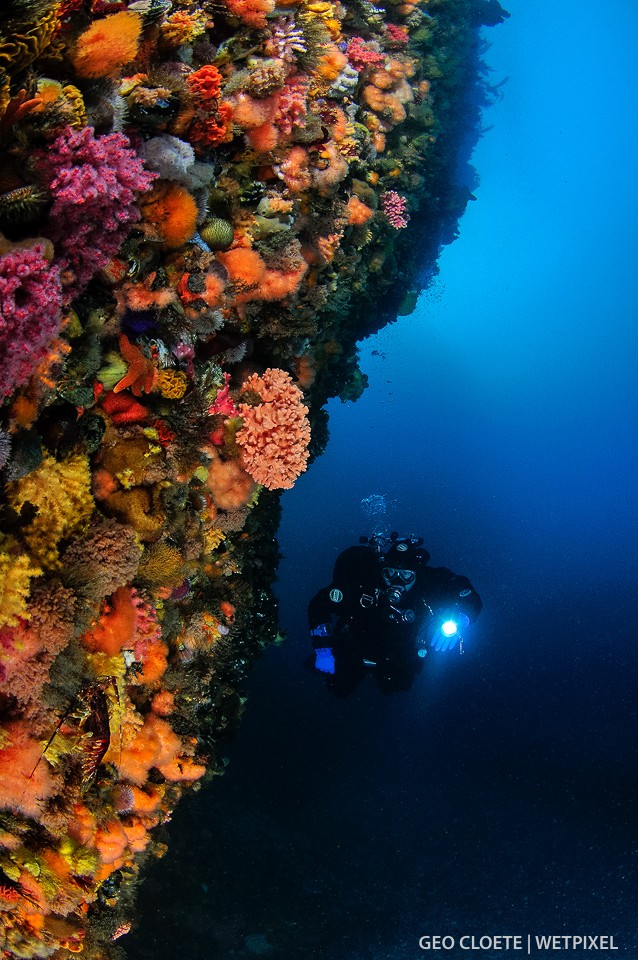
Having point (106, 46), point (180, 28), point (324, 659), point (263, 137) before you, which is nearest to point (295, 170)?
point (263, 137)

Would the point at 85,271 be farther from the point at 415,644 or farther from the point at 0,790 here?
the point at 415,644

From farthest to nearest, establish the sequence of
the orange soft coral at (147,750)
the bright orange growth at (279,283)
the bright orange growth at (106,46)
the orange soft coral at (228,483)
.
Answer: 1. the orange soft coral at (147,750)
2. the orange soft coral at (228,483)
3. the bright orange growth at (279,283)
4. the bright orange growth at (106,46)

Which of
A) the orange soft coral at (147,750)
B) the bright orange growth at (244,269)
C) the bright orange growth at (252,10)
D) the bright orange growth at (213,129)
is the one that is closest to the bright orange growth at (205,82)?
the bright orange growth at (213,129)

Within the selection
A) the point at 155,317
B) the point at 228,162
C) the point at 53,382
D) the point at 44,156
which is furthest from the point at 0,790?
the point at 228,162

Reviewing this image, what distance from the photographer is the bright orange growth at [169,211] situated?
3689mm

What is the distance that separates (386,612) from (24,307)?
374 inches

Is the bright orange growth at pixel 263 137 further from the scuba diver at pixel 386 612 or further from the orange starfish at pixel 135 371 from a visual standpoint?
the scuba diver at pixel 386 612

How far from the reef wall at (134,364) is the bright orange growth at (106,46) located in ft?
0.04

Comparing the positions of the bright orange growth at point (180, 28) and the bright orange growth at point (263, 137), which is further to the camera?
the bright orange growth at point (263, 137)

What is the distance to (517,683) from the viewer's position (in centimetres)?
2231

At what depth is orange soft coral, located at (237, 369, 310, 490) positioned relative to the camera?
16.9 feet

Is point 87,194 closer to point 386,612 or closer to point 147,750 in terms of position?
point 147,750

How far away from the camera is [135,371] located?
3945 millimetres

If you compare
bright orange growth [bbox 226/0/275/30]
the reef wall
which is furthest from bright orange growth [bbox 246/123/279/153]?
bright orange growth [bbox 226/0/275/30]
